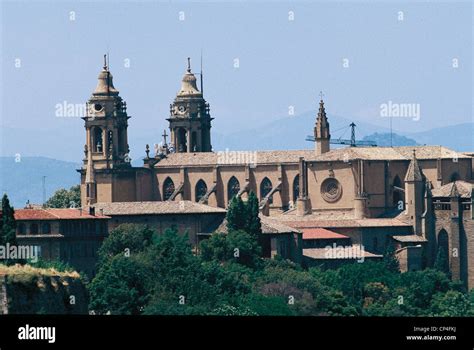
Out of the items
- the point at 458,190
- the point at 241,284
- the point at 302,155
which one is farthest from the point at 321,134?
the point at 241,284

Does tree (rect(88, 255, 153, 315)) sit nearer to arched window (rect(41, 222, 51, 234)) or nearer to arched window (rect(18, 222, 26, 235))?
arched window (rect(18, 222, 26, 235))

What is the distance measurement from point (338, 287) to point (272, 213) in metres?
27.8

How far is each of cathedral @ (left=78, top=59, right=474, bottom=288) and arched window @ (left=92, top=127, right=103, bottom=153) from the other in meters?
0.08

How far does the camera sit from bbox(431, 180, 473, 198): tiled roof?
117 metres

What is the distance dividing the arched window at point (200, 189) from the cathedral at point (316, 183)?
0.20 ft

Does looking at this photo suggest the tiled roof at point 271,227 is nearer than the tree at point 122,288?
No

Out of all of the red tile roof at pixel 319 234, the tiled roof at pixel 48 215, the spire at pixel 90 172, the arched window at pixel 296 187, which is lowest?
the red tile roof at pixel 319 234

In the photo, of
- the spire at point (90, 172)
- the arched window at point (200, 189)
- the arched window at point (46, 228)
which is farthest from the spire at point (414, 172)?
the arched window at point (46, 228)

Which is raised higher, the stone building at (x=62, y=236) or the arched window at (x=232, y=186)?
the arched window at (x=232, y=186)

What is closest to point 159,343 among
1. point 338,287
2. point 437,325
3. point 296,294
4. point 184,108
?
point 437,325

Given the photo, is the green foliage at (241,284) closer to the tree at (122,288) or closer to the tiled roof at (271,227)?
the tree at (122,288)

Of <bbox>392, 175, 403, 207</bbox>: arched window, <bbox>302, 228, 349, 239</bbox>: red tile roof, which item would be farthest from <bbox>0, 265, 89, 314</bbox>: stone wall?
<bbox>392, 175, 403, 207</bbox>: arched window

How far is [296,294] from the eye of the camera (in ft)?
277

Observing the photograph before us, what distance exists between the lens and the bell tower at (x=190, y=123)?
13325 centimetres
